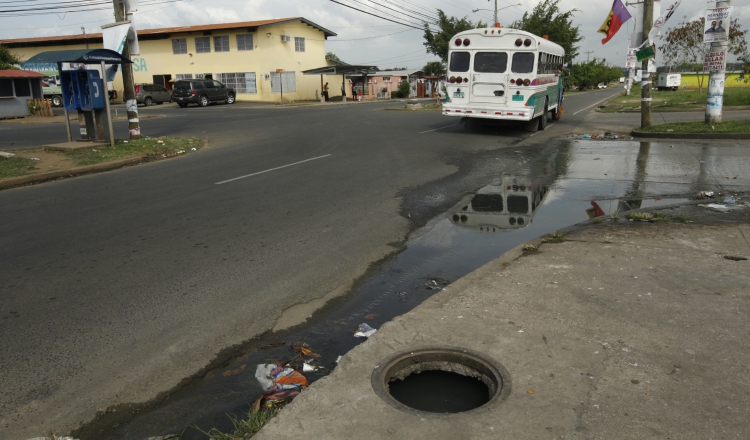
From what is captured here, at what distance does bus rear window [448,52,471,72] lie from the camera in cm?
1702

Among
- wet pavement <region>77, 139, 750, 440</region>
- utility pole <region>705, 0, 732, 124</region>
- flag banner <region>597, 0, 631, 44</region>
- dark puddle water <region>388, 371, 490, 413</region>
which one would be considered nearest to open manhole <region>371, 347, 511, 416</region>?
dark puddle water <region>388, 371, 490, 413</region>

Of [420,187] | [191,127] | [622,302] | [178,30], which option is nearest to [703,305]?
[622,302]

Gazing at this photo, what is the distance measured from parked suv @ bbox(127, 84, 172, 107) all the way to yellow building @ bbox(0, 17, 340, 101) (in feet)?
16.6

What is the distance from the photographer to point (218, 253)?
6.24m

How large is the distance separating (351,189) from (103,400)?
6.45m

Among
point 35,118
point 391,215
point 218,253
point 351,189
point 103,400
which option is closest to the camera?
point 103,400

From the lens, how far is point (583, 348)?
386cm

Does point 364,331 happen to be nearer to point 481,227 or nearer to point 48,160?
point 481,227

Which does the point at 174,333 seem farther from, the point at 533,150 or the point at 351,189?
the point at 533,150

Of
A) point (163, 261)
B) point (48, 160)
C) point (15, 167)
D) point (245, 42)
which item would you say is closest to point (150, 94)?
point (245, 42)

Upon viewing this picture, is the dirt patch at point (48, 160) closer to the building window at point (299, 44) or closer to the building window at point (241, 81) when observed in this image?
the building window at point (241, 81)

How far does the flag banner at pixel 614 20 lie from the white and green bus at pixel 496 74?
294cm

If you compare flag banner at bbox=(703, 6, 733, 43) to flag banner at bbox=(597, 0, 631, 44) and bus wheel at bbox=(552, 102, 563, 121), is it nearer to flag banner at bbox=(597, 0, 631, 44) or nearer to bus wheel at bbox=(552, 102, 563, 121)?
flag banner at bbox=(597, 0, 631, 44)

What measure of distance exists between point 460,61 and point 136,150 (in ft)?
31.3
